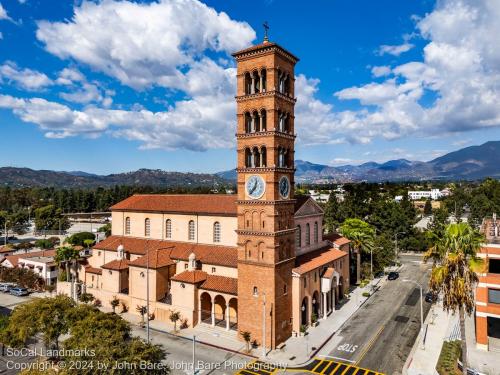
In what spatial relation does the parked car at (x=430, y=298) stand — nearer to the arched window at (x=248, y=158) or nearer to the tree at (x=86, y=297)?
the arched window at (x=248, y=158)

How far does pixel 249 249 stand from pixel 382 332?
696 inches

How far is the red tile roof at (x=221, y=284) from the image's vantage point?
39.8 m

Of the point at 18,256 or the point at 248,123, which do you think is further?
the point at 18,256

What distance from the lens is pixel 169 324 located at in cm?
4169

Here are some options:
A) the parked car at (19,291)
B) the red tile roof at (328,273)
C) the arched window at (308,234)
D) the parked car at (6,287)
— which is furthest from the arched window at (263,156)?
the parked car at (6,287)

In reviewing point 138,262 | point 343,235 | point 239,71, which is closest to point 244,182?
point 239,71

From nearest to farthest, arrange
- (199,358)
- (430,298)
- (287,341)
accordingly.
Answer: (199,358) < (287,341) < (430,298)

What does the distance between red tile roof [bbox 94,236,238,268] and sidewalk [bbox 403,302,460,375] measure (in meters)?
20.1

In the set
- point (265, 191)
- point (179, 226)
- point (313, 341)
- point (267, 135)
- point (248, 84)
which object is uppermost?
point (248, 84)

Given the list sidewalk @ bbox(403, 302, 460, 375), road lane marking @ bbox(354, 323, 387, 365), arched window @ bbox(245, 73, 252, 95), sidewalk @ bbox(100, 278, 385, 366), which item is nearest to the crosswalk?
sidewalk @ bbox(100, 278, 385, 366)

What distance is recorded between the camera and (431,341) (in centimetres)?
3700

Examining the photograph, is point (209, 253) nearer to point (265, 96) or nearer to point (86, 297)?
point (86, 297)

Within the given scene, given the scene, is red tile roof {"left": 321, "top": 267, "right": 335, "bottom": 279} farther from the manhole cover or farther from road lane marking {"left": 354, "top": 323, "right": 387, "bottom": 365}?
the manhole cover

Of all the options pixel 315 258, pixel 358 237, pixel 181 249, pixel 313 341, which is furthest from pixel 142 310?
pixel 358 237
